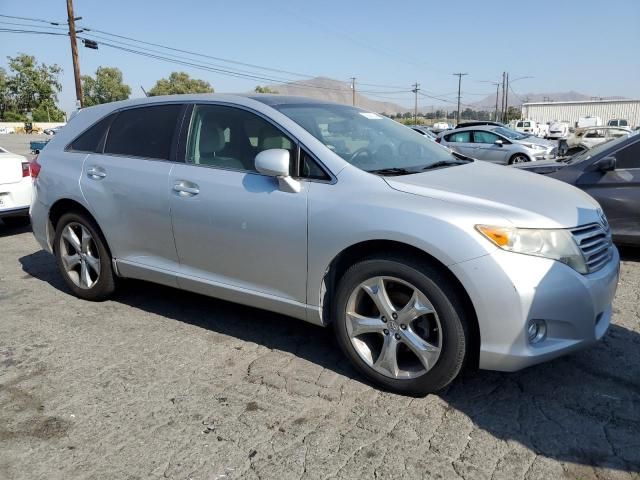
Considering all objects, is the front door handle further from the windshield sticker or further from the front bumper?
the front bumper

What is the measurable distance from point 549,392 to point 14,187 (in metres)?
7.02

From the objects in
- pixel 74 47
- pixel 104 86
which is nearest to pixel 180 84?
pixel 104 86

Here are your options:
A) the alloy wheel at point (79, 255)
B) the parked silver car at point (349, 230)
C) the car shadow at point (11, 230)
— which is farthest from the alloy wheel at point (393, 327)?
the car shadow at point (11, 230)

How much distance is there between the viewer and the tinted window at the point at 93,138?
434cm

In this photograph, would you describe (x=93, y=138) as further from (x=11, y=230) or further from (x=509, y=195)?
(x=11, y=230)

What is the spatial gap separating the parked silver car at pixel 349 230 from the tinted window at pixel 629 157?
2.46m

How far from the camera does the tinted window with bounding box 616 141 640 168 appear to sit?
5.45 m

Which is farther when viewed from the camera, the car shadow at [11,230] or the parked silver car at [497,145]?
the parked silver car at [497,145]

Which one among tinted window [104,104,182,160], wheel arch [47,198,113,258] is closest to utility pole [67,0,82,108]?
wheel arch [47,198,113,258]

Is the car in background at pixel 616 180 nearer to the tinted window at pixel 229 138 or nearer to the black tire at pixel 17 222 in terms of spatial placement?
the tinted window at pixel 229 138

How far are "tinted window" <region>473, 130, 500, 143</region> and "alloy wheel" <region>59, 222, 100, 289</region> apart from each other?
14.9 metres

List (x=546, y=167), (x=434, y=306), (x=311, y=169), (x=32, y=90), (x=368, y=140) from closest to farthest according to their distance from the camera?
(x=434, y=306) → (x=311, y=169) → (x=368, y=140) → (x=546, y=167) → (x=32, y=90)

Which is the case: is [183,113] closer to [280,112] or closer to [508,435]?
[280,112]

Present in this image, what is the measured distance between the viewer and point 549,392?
9.72 ft
